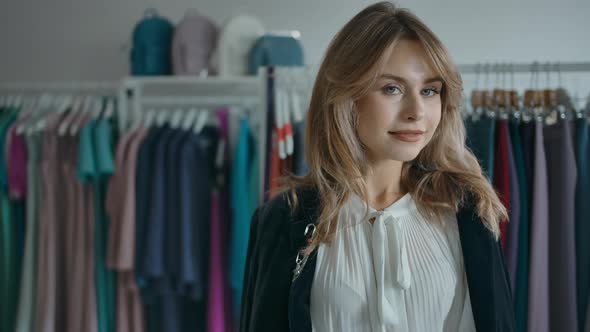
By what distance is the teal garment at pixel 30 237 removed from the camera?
6.71 feet

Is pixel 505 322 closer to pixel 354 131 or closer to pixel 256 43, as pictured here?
pixel 354 131

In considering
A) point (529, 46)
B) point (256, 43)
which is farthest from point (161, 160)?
point (529, 46)

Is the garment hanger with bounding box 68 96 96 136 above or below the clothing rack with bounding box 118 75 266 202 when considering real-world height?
below

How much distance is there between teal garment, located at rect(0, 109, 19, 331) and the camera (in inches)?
81.1

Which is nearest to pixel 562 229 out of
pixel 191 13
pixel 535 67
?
pixel 535 67

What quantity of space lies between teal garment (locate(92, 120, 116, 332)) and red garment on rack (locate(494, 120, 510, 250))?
1.38 metres

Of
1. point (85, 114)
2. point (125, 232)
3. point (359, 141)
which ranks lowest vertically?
point (125, 232)

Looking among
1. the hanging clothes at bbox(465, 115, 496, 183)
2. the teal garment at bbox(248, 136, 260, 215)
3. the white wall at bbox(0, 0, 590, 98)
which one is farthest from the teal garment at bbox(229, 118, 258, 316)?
the white wall at bbox(0, 0, 590, 98)

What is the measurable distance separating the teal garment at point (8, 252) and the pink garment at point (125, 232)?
457mm

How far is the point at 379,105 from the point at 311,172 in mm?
213

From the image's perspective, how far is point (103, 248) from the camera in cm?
205

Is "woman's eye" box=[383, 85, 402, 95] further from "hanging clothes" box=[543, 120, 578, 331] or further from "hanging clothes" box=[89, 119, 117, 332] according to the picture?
"hanging clothes" box=[89, 119, 117, 332]

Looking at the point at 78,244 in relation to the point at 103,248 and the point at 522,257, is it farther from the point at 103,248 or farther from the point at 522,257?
the point at 522,257

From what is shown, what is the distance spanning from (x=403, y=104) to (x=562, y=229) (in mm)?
809
